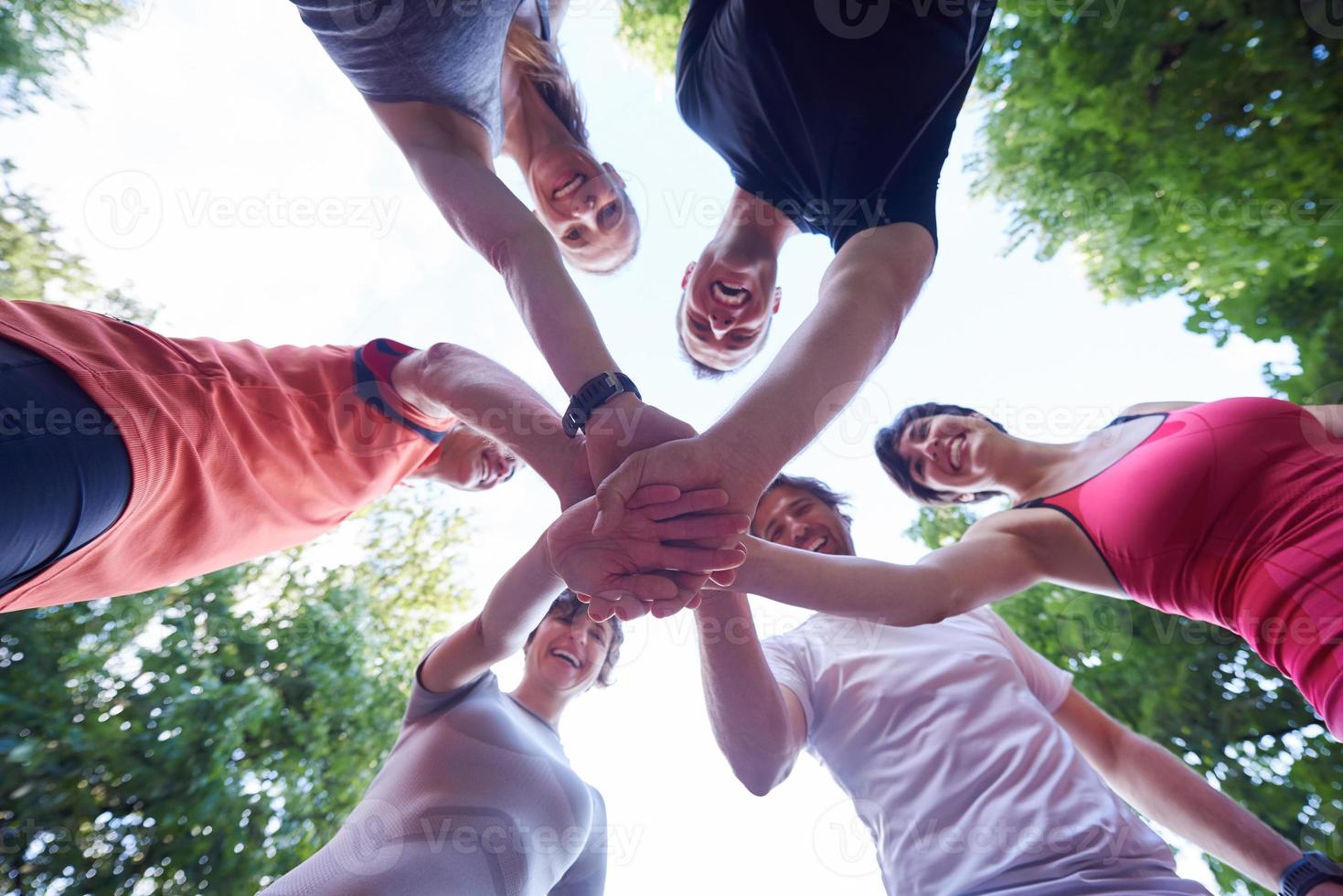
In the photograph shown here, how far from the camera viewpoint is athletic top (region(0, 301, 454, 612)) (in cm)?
103

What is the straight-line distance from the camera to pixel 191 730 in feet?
7.41

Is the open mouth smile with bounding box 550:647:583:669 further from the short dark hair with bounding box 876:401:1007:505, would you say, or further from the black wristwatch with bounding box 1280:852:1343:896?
the black wristwatch with bounding box 1280:852:1343:896

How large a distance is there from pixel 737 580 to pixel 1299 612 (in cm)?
106

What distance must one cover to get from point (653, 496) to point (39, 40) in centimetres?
376

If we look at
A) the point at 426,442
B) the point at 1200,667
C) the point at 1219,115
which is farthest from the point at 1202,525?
the point at 426,442

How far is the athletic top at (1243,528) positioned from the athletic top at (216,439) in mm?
1812

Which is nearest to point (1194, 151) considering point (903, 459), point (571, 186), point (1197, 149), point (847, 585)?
point (1197, 149)

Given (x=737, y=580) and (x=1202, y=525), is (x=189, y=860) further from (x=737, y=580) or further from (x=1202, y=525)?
(x=1202, y=525)

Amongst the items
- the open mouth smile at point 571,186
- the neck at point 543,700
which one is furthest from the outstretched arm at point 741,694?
the open mouth smile at point 571,186

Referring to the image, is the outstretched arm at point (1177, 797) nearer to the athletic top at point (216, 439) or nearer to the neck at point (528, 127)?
the athletic top at point (216, 439)

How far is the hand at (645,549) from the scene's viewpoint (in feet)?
3.41

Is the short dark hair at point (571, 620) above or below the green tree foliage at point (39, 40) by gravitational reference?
below

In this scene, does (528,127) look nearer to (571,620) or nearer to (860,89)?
(860,89)

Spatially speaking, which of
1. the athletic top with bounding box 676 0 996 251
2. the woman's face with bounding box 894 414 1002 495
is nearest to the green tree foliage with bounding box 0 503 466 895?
the woman's face with bounding box 894 414 1002 495
